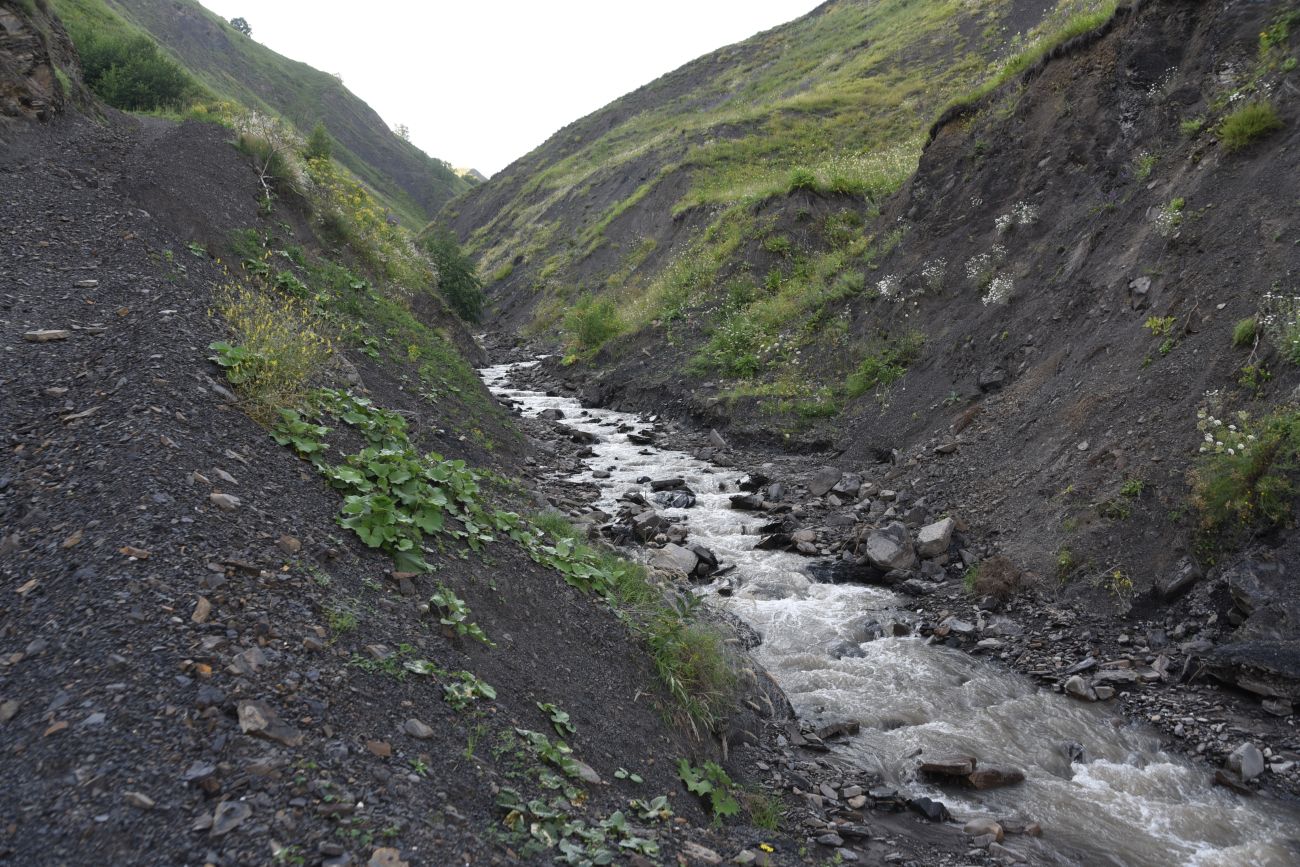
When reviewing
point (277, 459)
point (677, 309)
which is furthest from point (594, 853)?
point (677, 309)

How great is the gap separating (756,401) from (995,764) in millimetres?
11969

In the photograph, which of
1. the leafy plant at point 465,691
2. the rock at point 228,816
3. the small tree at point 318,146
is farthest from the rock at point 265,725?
the small tree at point 318,146

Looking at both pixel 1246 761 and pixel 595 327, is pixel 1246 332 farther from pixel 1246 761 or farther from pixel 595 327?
pixel 595 327

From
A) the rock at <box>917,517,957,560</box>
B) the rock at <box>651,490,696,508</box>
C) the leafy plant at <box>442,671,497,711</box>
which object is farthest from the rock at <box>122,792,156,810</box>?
the rock at <box>651,490,696,508</box>

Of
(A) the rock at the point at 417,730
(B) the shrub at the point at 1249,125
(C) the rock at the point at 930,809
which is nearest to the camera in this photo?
(A) the rock at the point at 417,730

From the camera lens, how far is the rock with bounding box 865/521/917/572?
973 centimetres

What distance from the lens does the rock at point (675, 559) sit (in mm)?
9797

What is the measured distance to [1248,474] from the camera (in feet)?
23.3

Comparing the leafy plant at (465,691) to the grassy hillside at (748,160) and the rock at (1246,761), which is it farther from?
the grassy hillside at (748,160)

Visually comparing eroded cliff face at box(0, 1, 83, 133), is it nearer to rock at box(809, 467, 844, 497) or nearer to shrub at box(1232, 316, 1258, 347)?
rock at box(809, 467, 844, 497)

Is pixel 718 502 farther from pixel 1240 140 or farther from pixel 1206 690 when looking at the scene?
pixel 1240 140

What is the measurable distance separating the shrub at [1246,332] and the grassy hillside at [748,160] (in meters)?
10.9

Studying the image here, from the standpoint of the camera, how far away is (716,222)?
28.5m

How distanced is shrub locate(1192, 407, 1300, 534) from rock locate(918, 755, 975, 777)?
354cm
